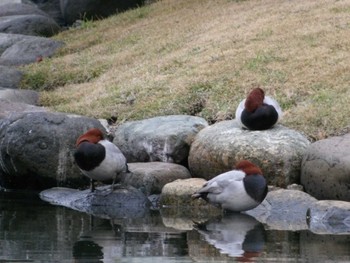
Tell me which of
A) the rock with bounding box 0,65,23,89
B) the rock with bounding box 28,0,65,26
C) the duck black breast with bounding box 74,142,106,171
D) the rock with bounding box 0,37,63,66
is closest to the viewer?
the duck black breast with bounding box 74,142,106,171

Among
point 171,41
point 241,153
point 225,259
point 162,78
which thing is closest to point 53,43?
point 171,41

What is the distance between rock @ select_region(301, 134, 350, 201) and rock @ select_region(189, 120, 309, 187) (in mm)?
205

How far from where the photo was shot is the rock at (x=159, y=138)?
12.1 metres

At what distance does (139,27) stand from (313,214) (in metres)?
9.88

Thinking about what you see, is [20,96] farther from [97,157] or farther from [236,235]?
[236,235]

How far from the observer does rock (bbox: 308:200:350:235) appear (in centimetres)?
952

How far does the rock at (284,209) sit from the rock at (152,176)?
124cm

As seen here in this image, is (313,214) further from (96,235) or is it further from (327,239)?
(96,235)

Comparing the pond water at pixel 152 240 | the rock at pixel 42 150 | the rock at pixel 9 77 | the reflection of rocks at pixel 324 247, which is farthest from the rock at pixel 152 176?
the rock at pixel 9 77

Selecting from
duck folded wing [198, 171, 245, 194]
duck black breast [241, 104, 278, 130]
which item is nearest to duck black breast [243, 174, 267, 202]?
duck folded wing [198, 171, 245, 194]

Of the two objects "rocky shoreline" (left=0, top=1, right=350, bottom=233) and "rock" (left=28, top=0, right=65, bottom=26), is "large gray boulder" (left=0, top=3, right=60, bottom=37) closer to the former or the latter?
"rock" (left=28, top=0, right=65, bottom=26)

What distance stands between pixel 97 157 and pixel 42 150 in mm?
1417

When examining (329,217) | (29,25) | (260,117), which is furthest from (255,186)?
(29,25)

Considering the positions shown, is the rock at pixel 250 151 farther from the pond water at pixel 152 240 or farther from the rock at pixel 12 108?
the rock at pixel 12 108
